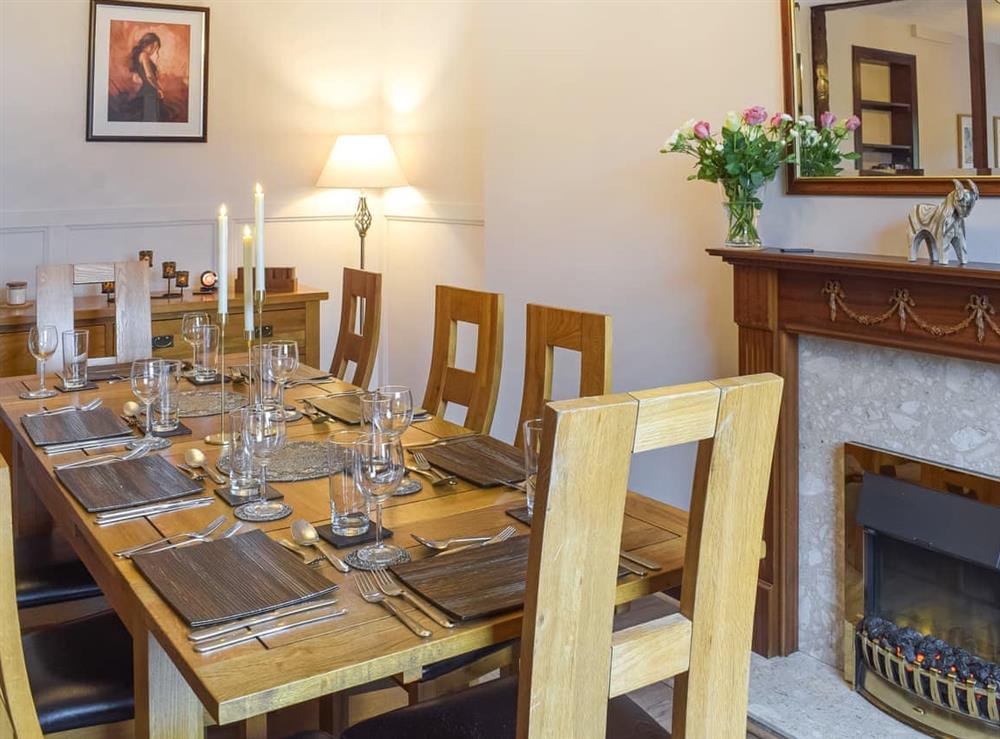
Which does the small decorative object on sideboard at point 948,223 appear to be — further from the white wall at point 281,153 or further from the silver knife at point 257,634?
the white wall at point 281,153

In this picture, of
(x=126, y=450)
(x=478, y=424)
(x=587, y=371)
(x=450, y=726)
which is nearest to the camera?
(x=450, y=726)

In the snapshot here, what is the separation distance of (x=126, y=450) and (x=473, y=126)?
258cm

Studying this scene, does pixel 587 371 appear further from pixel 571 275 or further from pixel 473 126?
pixel 473 126

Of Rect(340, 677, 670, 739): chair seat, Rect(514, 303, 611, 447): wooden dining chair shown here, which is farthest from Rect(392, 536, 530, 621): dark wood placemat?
Rect(514, 303, 611, 447): wooden dining chair

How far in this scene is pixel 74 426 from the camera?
7.61 ft

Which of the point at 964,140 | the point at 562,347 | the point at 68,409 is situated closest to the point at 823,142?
the point at 964,140

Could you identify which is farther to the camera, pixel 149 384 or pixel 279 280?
pixel 279 280

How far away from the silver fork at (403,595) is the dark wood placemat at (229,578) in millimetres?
76

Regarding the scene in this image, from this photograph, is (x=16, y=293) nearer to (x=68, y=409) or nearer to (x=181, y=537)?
(x=68, y=409)

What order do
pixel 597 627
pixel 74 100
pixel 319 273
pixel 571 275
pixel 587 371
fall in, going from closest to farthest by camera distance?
1. pixel 597 627
2. pixel 587 371
3. pixel 571 275
4. pixel 74 100
5. pixel 319 273

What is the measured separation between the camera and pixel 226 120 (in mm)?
4484

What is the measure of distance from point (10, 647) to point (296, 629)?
341 millimetres

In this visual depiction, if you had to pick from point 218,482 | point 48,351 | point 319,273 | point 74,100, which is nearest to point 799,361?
point 218,482

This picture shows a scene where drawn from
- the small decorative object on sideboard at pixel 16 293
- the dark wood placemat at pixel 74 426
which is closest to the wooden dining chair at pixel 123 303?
the small decorative object on sideboard at pixel 16 293
